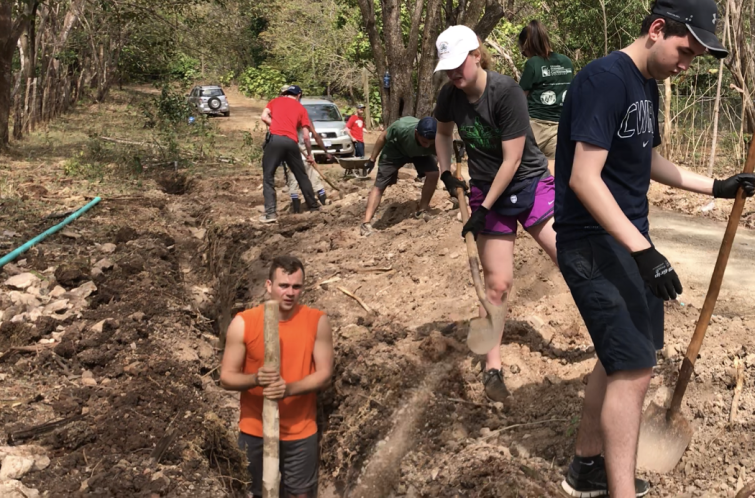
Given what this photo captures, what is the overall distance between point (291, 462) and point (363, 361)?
104 cm

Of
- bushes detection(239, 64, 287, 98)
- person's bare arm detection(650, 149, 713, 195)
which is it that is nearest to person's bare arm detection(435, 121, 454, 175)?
person's bare arm detection(650, 149, 713, 195)

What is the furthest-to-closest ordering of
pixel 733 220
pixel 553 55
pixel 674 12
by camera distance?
pixel 553 55, pixel 733 220, pixel 674 12

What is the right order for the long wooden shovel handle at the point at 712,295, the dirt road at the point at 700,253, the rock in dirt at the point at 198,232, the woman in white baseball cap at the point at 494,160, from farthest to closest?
the rock in dirt at the point at 198,232 → the dirt road at the point at 700,253 → the woman in white baseball cap at the point at 494,160 → the long wooden shovel handle at the point at 712,295

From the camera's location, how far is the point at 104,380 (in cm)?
562

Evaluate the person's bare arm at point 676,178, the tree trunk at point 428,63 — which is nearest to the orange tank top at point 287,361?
the person's bare arm at point 676,178

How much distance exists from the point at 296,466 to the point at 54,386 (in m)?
2.13

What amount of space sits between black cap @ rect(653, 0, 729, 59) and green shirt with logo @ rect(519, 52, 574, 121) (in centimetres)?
378

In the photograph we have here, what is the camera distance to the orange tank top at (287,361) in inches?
168

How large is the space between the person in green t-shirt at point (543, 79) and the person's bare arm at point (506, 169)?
8.01ft

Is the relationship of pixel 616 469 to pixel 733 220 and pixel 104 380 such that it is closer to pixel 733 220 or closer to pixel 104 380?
pixel 733 220

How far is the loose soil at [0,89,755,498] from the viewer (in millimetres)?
3830

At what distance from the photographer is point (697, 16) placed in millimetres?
2539

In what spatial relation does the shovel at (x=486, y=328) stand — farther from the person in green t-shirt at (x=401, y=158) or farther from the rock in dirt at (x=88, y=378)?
the person in green t-shirt at (x=401, y=158)

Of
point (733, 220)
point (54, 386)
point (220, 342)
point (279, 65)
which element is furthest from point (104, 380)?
point (279, 65)
